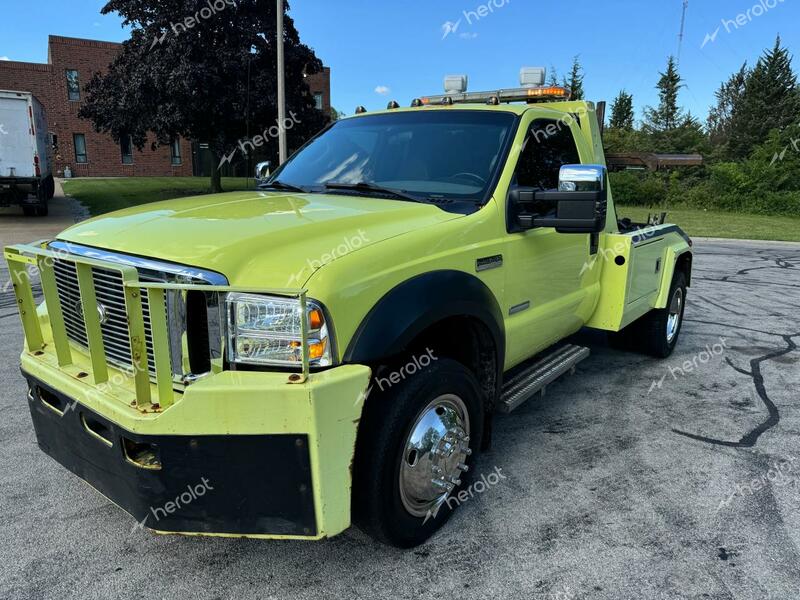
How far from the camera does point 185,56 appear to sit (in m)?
18.8

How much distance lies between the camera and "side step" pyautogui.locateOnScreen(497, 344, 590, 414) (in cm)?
335

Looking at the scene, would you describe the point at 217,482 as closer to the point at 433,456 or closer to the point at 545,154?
the point at 433,456

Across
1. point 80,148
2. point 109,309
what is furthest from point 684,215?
point 80,148

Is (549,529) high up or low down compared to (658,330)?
down

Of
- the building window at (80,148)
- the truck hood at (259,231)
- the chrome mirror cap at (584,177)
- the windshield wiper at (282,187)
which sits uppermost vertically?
the building window at (80,148)

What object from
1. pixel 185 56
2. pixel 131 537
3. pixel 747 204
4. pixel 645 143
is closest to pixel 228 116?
pixel 185 56

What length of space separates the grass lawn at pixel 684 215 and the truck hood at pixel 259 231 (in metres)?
12.9

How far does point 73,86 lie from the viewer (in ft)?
110

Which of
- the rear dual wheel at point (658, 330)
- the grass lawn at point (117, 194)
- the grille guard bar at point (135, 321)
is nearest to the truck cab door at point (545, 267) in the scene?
the rear dual wheel at point (658, 330)

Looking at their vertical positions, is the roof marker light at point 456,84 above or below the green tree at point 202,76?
below

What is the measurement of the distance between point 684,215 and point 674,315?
20.0m

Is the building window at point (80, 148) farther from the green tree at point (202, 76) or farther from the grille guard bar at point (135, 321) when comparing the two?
the grille guard bar at point (135, 321)

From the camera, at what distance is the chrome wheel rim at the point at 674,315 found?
5.57m

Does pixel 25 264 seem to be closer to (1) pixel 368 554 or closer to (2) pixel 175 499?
(2) pixel 175 499
